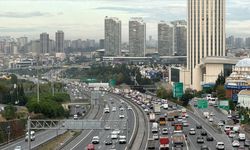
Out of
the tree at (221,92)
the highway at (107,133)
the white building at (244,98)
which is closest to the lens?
the highway at (107,133)

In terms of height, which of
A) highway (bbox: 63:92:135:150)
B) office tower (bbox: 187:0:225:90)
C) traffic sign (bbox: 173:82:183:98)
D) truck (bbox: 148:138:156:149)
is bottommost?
highway (bbox: 63:92:135:150)

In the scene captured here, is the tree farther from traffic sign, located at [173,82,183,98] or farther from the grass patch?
the grass patch

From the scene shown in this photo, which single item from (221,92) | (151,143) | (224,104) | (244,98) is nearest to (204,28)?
(221,92)

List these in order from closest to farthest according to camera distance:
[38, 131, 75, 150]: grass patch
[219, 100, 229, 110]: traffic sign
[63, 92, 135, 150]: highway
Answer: [38, 131, 75, 150]: grass patch < [63, 92, 135, 150]: highway < [219, 100, 229, 110]: traffic sign

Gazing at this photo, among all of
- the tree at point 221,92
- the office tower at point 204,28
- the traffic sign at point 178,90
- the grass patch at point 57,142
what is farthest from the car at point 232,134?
the office tower at point 204,28

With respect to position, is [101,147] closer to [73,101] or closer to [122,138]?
[122,138]

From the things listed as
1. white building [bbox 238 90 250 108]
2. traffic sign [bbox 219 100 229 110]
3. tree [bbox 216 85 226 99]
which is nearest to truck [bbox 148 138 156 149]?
traffic sign [bbox 219 100 229 110]

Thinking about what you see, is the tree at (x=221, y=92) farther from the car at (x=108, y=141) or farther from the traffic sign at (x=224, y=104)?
the car at (x=108, y=141)

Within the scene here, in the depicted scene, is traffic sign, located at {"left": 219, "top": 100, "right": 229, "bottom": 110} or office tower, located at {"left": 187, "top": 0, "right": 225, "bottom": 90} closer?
traffic sign, located at {"left": 219, "top": 100, "right": 229, "bottom": 110}

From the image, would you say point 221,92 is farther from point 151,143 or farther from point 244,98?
point 151,143
